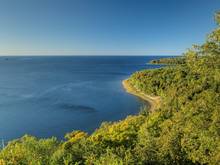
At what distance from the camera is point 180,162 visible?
1484 centimetres

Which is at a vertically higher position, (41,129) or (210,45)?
(210,45)

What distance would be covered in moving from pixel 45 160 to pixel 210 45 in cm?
1091

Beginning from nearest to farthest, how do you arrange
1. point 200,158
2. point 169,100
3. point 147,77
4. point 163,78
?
point 200,158 < point 169,100 < point 163,78 < point 147,77

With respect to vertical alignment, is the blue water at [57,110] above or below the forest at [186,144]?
below

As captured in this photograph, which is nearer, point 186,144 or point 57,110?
point 186,144

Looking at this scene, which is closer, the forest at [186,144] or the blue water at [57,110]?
the forest at [186,144]

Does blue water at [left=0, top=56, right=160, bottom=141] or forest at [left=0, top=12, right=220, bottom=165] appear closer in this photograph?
forest at [left=0, top=12, right=220, bottom=165]

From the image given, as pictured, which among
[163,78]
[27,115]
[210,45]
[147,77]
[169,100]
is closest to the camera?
[210,45]

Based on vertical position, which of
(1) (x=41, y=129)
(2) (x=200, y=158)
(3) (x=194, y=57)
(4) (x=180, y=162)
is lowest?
(1) (x=41, y=129)

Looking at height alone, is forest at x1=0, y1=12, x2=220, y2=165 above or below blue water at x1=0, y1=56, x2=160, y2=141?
above

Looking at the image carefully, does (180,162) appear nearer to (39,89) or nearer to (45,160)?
(45,160)

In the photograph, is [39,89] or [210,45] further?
[39,89]

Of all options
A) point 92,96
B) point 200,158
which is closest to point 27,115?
point 92,96

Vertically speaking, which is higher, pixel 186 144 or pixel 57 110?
pixel 186 144
